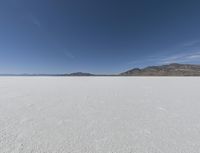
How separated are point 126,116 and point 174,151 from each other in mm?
1200

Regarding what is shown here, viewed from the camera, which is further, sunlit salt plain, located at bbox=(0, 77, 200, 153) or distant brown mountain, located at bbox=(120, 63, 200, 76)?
distant brown mountain, located at bbox=(120, 63, 200, 76)

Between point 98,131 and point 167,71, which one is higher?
point 167,71

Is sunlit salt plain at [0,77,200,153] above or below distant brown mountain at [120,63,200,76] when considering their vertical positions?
below

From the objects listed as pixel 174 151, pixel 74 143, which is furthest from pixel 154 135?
pixel 74 143

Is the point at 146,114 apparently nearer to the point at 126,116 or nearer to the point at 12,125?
the point at 126,116

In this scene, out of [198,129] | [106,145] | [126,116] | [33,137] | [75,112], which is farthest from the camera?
[75,112]

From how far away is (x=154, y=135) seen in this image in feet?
6.08

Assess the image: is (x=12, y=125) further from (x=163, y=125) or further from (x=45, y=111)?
(x=163, y=125)

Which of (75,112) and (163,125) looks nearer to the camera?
(163,125)

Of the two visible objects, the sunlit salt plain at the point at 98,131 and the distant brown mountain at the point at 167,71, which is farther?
the distant brown mountain at the point at 167,71

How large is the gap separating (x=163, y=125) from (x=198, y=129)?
1.58 feet

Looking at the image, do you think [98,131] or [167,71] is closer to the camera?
[98,131]

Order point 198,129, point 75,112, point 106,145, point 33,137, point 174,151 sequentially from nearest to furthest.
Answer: point 174,151
point 106,145
point 33,137
point 198,129
point 75,112

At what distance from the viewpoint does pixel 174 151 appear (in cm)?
150
